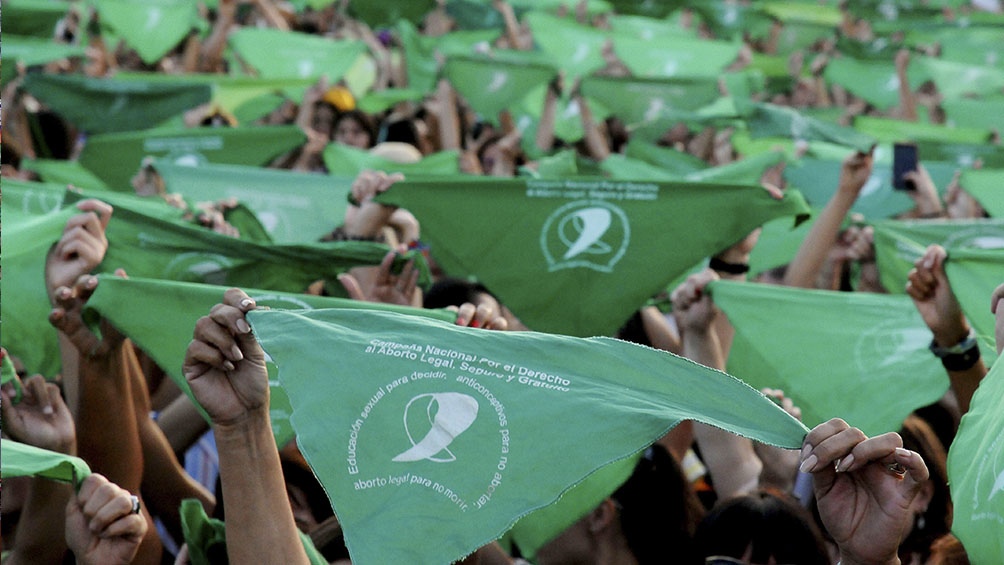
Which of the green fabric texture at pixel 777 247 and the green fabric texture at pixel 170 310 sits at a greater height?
the green fabric texture at pixel 170 310

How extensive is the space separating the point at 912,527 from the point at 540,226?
1.58 meters

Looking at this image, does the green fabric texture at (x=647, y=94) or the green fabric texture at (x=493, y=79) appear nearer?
the green fabric texture at (x=493, y=79)

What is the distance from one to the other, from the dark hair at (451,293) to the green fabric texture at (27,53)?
13.7 feet

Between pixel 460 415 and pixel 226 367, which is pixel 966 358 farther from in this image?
pixel 226 367

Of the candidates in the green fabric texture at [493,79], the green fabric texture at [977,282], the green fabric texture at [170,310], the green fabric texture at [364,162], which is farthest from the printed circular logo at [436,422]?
the green fabric texture at [493,79]

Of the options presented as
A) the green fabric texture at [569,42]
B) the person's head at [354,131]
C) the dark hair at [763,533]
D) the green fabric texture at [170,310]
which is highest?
the green fabric texture at [170,310]

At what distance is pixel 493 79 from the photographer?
8.02 m

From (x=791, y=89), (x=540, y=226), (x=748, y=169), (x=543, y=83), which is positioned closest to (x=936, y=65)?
(x=791, y=89)

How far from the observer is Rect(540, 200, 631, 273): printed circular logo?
418cm

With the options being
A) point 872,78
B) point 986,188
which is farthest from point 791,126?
point 872,78

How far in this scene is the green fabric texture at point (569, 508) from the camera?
10.3 ft

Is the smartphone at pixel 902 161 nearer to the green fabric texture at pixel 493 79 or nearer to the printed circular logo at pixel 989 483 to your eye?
the green fabric texture at pixel 493 79

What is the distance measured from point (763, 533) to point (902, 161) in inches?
111

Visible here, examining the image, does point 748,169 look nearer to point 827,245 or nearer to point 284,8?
point 827,245
